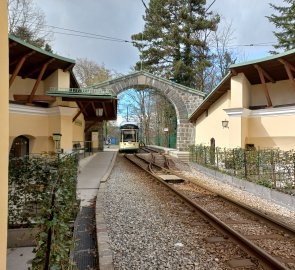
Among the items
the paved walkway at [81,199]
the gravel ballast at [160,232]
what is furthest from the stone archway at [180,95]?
the gravel ballast at [160,232]

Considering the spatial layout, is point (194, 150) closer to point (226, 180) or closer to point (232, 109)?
point (232, 109)

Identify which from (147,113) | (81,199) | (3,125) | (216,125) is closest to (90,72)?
(147,113)

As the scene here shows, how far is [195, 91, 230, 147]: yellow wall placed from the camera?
62.8ft

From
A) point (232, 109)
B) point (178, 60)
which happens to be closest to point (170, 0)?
point (178, 60)

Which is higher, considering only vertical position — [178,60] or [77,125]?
[178,60]

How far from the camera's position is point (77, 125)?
70.7 ft

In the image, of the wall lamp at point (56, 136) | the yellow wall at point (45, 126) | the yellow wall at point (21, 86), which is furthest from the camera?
the yellow wall at point (45, 126)

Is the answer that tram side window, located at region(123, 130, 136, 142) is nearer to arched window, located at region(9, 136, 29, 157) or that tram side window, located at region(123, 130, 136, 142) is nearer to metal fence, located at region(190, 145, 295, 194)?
metal fence, located at region(190, 145, 295, 194)

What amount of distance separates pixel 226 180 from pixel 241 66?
5.43m

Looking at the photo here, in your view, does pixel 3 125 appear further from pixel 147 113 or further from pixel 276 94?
pixel 147 113

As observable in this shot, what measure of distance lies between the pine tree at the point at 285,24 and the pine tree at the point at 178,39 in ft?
24.5

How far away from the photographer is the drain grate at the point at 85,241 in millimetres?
4809

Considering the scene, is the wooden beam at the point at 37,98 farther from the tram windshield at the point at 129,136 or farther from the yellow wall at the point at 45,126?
the tram windshield at the point at 129,136

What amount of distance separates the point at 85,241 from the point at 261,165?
815cm
